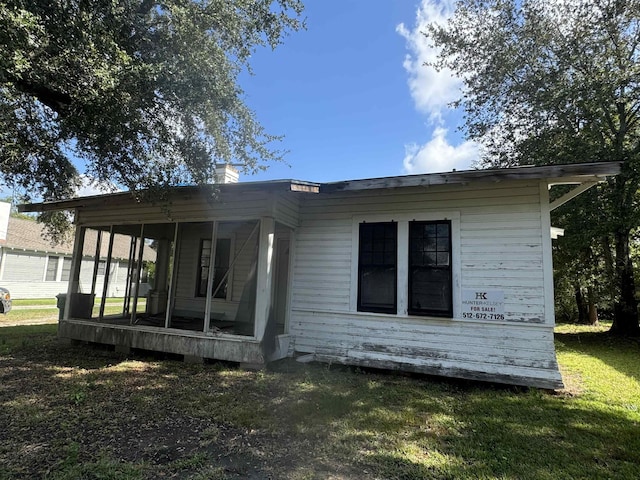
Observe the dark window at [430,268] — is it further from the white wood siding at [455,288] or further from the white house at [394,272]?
the white wood siding at [455,288]

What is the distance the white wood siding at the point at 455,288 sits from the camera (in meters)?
5.25

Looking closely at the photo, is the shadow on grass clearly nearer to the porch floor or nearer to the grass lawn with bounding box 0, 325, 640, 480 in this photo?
the grass lawn with bounding box 0, 325, 640, 480

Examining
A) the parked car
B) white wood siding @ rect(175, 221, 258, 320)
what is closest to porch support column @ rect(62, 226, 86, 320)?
white wood siding @ rect(175, 221, 258, 320)

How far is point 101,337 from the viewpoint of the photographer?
7285 mm

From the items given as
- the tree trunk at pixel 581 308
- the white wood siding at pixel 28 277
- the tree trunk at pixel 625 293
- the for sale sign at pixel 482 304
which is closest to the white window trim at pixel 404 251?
the for sale sign at pixel 482 304

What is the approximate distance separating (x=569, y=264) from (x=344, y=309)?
11.0m

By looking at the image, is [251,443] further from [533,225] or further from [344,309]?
[533,225]

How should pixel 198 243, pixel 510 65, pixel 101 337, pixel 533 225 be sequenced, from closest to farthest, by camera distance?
pixel 533 225, pixel 101 337, pixel 198 243, pixel 510 65

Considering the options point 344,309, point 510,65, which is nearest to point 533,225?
point 344,309

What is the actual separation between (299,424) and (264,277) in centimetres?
267

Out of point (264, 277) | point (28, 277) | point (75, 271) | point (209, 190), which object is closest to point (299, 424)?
point (264, 277)

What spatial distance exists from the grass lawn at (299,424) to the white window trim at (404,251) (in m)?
1.25

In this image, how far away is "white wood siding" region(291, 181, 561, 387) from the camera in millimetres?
5254

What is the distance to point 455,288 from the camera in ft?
18.7
